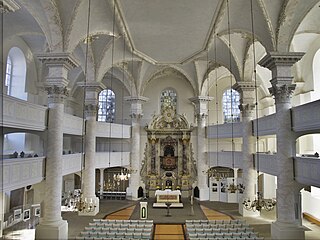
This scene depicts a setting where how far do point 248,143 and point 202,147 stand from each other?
687cm

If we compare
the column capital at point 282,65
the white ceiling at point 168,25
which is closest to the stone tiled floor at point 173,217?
the column capital at point 282,65

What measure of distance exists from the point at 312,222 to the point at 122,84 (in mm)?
19333

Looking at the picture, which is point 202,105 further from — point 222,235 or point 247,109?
point 222,235

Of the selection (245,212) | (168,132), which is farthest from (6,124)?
(168,132)

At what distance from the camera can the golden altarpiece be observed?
26.2 m

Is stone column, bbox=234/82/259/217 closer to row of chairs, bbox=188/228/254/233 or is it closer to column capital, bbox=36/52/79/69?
row of chairs, bbox=188/228/254/233

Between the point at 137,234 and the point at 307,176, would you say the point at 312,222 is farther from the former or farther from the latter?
the point at 137,234

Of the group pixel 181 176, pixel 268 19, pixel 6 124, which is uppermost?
pixel 268 19

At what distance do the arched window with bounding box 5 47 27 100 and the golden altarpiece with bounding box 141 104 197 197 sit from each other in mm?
11613

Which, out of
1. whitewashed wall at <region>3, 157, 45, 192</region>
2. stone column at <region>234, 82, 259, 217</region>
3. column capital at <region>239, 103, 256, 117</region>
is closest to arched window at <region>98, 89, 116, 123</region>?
stone column at <region>234, 82, 259, 217</region>

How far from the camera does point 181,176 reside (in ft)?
85.8

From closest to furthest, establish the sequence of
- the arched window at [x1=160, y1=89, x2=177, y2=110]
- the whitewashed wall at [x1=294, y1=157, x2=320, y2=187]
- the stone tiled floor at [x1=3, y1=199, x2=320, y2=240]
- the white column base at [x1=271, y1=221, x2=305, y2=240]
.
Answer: the whitewashed wall at [x1=294, y1=157, x2=320, y2=187], the white column base at [x1=271, y1=221, x2=305, y2=240], the stone tiled floor at [x1=3, y1=199, x2=320, y2=240], the arched window at [x1=160, y1=89, x2=177, y2=110]

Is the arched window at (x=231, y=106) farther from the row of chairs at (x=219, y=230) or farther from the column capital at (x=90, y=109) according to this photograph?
the row of chairs at (x=219, y=230)

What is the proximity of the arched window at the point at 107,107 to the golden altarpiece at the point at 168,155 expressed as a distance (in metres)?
4.01
